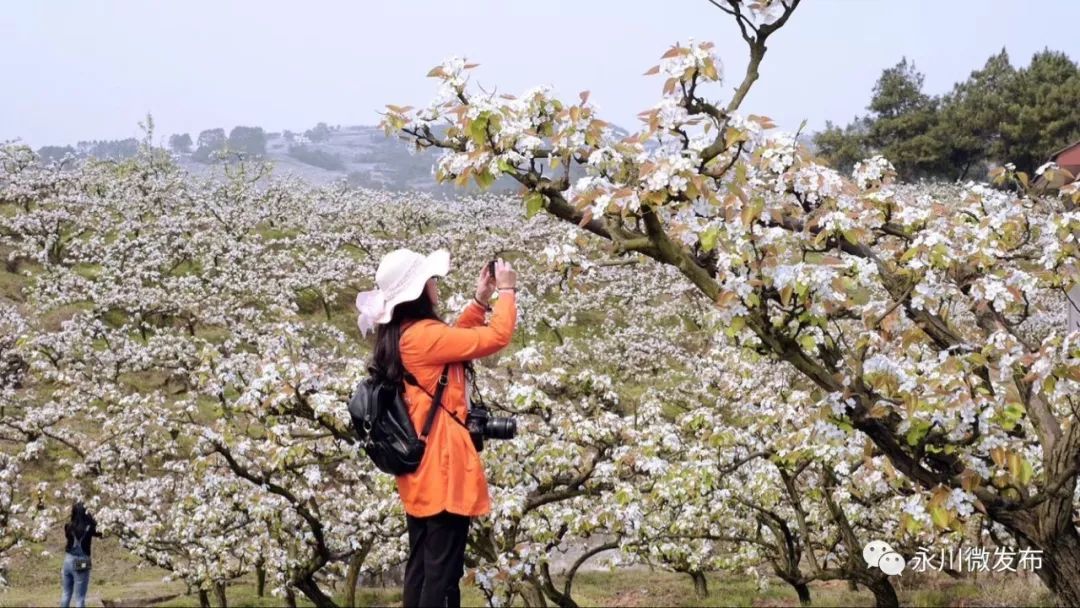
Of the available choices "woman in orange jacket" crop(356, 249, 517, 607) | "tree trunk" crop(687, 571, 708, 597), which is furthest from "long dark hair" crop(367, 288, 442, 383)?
"tree trunk" crop(687, 571, 708, 597)

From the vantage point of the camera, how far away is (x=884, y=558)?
30.6 feet

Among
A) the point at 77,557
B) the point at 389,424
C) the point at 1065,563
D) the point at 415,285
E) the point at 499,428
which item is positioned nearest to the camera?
the point at 389,424

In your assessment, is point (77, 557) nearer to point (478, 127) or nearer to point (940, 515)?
point (478, 127)

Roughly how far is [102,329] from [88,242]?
457 inches

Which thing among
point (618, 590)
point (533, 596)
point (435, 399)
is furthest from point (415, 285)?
point (618, 590)

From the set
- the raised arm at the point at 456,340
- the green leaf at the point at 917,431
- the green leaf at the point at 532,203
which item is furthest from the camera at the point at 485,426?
the green leaf at the point at 917,431

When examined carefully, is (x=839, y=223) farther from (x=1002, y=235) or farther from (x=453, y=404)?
(x=453, y=404)

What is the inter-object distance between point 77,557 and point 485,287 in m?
11.1

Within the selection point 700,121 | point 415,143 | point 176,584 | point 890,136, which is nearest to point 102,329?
point 176,584

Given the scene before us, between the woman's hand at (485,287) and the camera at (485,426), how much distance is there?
643 mm

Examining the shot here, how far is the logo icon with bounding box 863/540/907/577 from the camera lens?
8.86 m

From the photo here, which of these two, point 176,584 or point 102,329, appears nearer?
point 176,584

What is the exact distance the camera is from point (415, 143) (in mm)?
5184

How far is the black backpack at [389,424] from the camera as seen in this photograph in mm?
4512
